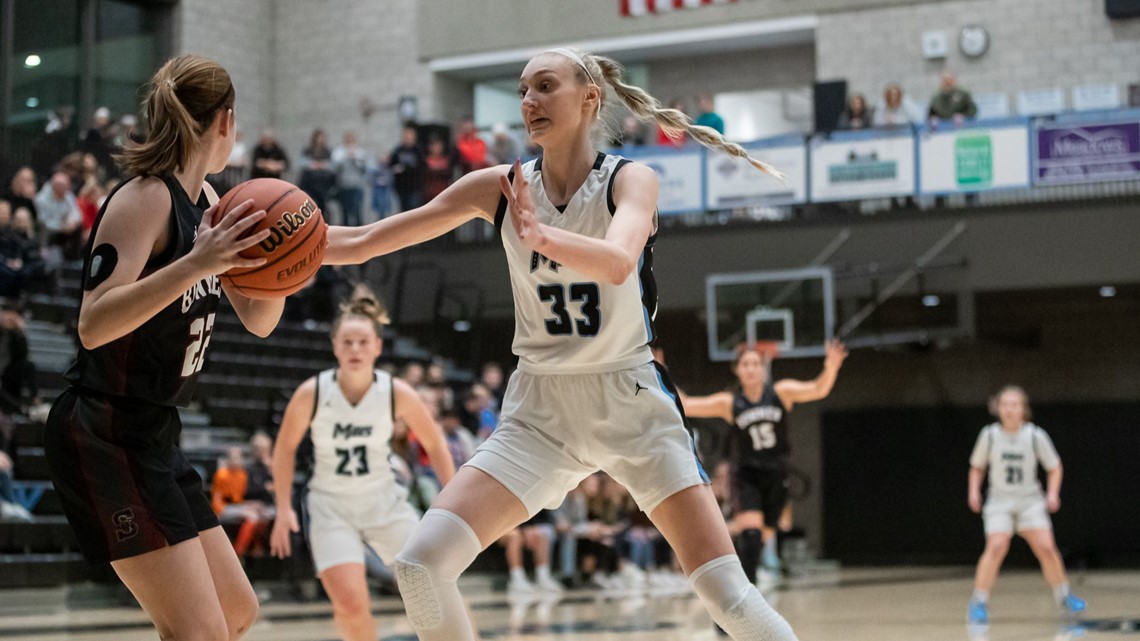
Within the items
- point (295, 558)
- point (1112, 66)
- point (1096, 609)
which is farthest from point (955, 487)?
point (295, 558)

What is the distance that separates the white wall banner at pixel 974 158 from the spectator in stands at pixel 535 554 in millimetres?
6174

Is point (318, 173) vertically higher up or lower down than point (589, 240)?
higher up

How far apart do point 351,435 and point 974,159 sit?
11.3 meters

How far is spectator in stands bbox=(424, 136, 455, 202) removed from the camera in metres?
18.8

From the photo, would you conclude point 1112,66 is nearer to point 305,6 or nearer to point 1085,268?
point 1085,268

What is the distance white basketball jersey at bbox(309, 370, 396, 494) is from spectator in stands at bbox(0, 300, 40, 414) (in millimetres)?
6326

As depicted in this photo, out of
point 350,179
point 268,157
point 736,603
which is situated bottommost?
point 736,603

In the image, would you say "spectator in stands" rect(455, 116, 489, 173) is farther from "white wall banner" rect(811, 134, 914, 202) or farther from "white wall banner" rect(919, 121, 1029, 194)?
"white wall banner" rect(919, 121, 1029, 194)

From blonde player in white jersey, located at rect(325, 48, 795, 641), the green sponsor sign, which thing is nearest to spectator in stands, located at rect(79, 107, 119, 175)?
the green sponsor sign

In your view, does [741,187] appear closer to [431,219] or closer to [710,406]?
[710,406]

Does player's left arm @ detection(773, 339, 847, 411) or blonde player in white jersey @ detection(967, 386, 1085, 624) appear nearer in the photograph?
player's left arm @ detection(773, 339, 847, 411)

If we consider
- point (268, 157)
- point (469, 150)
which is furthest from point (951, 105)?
point (268, 157)

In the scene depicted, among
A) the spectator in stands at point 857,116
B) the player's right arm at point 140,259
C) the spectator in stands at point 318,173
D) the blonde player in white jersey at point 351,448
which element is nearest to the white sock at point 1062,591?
the blonde player in white jersey at point 351,448

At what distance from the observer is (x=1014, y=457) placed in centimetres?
1070
